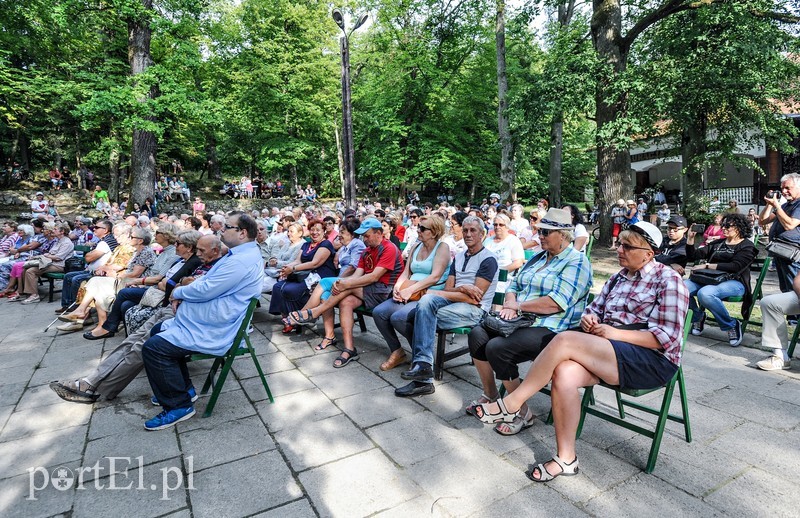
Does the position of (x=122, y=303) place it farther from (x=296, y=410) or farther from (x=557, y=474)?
(x=557, y=474)

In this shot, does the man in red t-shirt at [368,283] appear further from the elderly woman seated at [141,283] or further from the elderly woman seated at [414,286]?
the elderly woman seated at [141,283]

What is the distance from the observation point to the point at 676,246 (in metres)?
5.20

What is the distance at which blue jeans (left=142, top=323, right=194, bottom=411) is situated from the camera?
10.1 ft

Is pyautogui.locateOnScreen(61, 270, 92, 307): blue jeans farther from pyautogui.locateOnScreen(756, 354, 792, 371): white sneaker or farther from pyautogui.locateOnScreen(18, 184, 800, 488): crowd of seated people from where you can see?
pyautogui.locateOnScreen(756, 354, 792, 371): white sneaker

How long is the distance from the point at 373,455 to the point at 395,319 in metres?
1.49

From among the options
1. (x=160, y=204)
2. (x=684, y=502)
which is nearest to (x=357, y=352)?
(x=684, y=502)

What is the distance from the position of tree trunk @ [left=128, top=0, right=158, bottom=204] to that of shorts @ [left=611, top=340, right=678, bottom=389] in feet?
47.4

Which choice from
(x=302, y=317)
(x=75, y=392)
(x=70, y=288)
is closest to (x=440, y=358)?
(x=302, y=317)

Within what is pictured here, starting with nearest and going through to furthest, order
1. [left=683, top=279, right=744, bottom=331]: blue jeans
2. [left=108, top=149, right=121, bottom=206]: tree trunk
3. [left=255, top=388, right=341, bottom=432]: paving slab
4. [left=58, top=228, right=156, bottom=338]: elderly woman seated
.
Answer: [left=255, top=388, right=341, bottom=432]: paving slab < [left=683, top=279, right=744, bottom=331]: blue jeans < [left=58, top=228, right=156, bottom=338]: elderly woman seated < [left=108, top=149, right=121, bottom=206]: tree trunk

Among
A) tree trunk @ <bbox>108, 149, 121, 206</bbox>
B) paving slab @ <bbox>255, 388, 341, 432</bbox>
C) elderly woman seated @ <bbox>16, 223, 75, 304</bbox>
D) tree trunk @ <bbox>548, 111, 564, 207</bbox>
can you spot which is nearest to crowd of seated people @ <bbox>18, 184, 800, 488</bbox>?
paving slab @ <bbox>255, 388, 341, 432</bbox>

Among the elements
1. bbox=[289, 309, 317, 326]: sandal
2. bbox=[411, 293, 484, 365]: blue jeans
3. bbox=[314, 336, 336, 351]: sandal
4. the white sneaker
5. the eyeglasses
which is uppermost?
the eyeglasses

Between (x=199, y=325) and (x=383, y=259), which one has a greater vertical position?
(x=383, y=259)

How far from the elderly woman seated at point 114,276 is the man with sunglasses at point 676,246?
6.17 meters

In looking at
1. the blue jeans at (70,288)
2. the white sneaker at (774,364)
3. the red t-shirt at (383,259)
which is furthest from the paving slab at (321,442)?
the blue jeans at (70,288)
